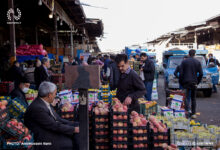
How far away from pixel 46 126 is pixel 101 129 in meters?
1.11

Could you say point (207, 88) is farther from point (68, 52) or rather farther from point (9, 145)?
point (68, 52)

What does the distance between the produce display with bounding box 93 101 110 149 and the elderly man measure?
0.58 meters

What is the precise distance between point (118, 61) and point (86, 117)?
173 cm

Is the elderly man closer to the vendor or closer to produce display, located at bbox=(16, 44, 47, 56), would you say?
the vendor

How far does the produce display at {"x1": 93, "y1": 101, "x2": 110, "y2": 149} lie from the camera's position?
4273 mm

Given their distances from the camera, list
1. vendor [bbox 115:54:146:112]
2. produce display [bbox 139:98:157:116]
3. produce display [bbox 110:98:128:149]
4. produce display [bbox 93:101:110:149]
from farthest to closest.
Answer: produce display [bbox 139:98:157:116], vendor [bbox 115:54:146:112], produce display [bbox 93:101:110:149], produce display [bbox 110:98:128:149]

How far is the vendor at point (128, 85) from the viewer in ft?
15.2

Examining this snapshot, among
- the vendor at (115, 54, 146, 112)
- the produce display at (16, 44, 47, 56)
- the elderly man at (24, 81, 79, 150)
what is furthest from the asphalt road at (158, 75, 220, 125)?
the produce display at (16, 44, 47, 56)

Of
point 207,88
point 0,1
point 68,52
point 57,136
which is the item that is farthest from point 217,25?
point 57,136

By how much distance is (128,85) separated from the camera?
15.8 feet

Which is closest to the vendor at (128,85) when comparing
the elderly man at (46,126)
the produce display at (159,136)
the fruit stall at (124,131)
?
the fruit stall at (124,131)

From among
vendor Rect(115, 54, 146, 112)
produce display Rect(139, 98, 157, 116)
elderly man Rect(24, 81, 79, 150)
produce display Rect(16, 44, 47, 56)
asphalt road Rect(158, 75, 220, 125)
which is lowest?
asphalt road Rect(158, 75, 220, 125)

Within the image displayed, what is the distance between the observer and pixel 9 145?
329 cm

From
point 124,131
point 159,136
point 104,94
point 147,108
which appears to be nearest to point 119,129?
point 124,131
